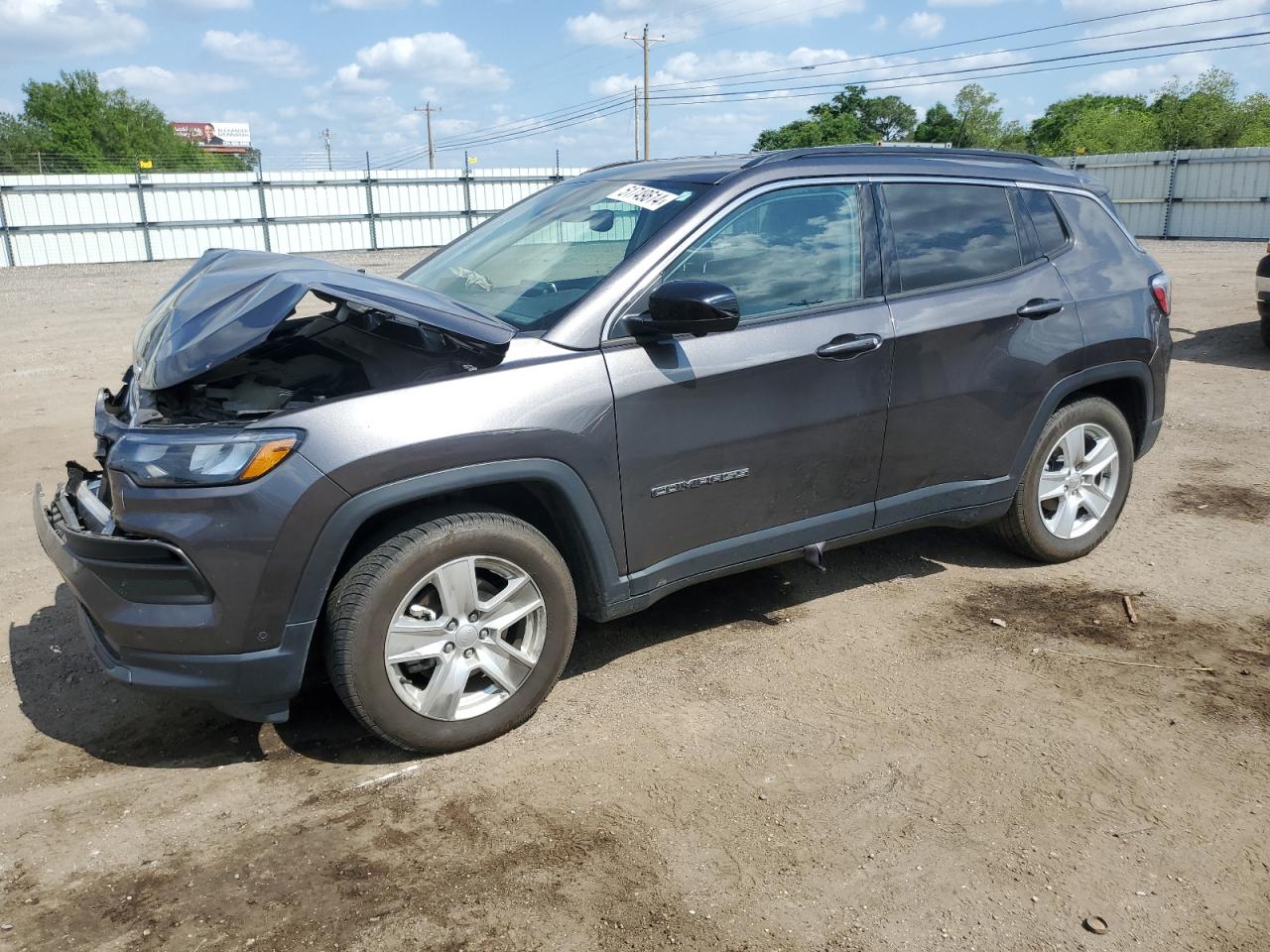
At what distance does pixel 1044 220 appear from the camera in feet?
15.1

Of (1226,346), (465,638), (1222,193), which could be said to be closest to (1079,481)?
(465,638)

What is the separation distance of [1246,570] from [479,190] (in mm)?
27943

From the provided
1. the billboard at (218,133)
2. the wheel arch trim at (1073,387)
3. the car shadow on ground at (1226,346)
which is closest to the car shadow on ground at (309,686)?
the wheel arch trim at (1073,387)

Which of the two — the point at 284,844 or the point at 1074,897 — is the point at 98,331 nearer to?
the point at 284,844

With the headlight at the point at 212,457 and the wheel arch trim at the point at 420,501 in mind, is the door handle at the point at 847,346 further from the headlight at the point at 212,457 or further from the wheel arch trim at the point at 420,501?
the headlight at the point at 212,457

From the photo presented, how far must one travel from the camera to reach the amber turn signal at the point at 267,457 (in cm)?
288

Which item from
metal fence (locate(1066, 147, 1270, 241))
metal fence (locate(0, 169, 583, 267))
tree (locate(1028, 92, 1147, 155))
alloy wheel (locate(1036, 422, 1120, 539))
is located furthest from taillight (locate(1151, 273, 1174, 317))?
tree (locate(1028, 92, 1147, 155))

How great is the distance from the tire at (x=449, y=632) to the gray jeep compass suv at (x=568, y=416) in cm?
1

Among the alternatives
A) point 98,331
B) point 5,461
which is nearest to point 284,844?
point 5,461

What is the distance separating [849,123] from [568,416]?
255 ft

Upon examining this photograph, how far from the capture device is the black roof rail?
3.98m

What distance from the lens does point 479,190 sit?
3019 cm

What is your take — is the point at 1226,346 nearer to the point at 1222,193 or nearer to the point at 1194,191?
the point at 1222,193

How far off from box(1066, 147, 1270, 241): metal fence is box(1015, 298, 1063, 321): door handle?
74.1ft
